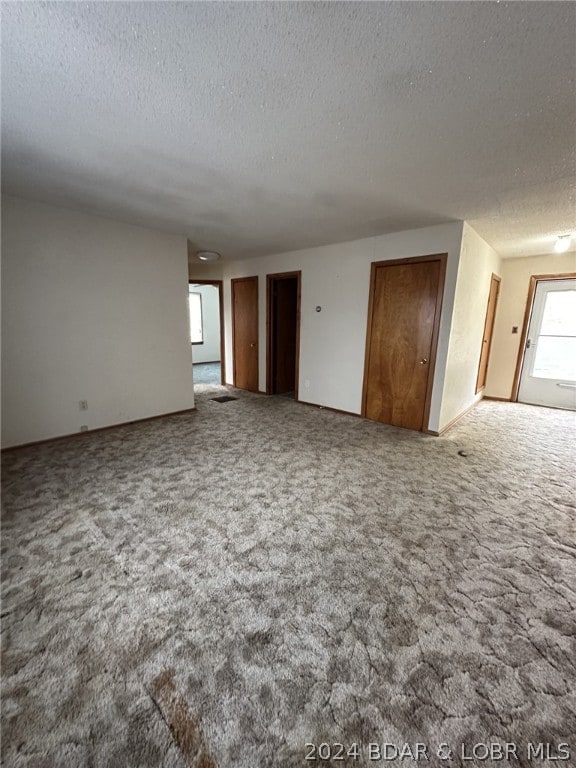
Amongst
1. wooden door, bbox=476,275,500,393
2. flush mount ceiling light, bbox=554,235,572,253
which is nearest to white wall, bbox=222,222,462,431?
flush mount ceiling light, bbox=554,235,572,253

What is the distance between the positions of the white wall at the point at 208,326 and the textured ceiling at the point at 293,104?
6287 millimetres

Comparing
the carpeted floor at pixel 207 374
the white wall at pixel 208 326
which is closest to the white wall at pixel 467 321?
the carpeted floor at pixel 207 374

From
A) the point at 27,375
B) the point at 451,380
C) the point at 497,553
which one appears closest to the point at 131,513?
the point at 27,375

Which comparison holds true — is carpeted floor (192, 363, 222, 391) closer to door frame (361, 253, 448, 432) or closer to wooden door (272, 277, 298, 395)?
wooden door (272, 277, 298, 395)

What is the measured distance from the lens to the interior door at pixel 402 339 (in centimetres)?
371

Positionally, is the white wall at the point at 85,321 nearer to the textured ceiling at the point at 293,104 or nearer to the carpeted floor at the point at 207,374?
the textured ceiling at the point at 293,104

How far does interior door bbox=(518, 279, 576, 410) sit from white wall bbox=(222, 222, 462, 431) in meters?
2.83

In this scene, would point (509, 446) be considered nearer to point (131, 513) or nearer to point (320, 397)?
point (320, 397)

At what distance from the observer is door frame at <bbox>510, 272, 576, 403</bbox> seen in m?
4.90

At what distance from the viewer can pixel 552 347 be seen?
16.8 feet

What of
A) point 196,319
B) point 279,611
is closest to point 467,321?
point 279,611

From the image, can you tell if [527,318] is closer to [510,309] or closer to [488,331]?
[510,309]

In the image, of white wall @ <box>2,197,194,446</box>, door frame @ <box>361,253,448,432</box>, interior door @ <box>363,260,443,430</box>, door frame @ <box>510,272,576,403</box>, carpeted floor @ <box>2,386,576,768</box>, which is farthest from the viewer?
door frame @ <box>510,272,576,403</box>

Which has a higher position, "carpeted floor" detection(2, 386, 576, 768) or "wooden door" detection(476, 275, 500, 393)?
"wooden door" detection(476, 275, 500, 393)
